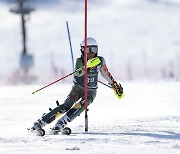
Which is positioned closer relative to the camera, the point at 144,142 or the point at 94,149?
the point at 94,149

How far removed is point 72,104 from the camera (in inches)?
339

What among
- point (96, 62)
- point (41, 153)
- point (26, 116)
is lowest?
point (41, 153)

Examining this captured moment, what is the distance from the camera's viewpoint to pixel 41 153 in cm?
607

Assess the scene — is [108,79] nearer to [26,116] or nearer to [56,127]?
[56,127]

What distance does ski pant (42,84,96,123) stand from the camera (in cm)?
846

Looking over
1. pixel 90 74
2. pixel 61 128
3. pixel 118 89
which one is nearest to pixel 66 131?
pixel 61 128

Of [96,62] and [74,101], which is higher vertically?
[96,62]

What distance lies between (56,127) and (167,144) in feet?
7.46

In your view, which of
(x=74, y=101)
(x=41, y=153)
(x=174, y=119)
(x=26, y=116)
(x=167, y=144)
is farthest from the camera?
(x=26, y=116)

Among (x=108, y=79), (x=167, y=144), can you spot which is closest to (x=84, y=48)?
(x=108, y=79)

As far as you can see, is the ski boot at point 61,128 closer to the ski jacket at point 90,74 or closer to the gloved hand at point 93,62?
the ski jacket at point 90,74

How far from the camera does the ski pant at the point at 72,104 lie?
8461 mm

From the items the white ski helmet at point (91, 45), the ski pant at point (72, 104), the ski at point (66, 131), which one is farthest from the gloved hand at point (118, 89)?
the ski at point (66, 131)

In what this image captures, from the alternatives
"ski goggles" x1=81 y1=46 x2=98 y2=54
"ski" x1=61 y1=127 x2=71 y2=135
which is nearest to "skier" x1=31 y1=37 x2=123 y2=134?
"ski goggles" x1=81 y1=46 x2=98 y2=54
